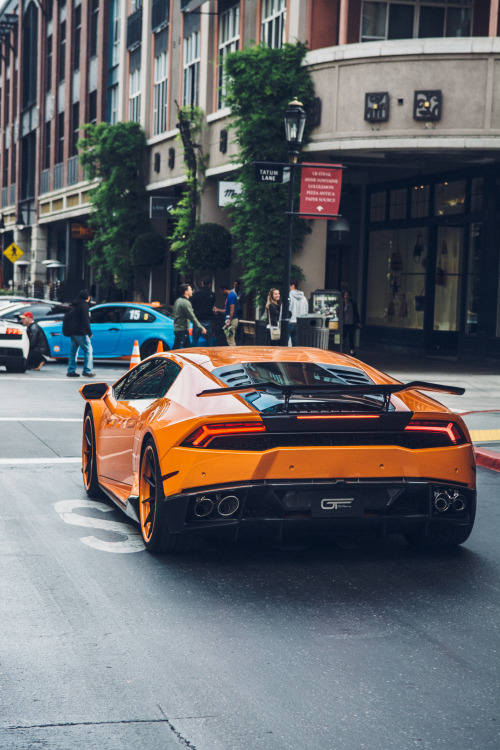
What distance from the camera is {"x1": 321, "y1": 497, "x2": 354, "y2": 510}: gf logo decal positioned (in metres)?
6.07

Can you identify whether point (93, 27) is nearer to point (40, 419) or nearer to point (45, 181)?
point (45, 181)

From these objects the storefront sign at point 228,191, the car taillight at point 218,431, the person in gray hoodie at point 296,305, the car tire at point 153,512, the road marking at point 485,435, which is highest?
the storefront sign at point 228,191

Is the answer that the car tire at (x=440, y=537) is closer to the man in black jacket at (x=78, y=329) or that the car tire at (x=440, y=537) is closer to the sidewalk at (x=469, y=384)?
the sidewalk at (x=469, y=384)

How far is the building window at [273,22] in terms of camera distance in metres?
24.8

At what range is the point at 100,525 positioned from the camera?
7508 mm

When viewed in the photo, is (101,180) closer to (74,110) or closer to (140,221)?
(140,221)

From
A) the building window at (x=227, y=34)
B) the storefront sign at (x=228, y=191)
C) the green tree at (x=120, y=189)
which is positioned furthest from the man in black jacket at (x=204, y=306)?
the green tree at (x=120, y=189)

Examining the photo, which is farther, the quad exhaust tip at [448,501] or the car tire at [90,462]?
the car tire at [90,462]

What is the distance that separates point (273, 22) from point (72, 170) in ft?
77.1

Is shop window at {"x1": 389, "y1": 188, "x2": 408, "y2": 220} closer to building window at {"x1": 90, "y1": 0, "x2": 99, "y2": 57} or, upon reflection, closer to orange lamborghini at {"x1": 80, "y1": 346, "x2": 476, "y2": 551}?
building window at {"x1": 90, "y1": 0, "x2": 99, "y2": 57}

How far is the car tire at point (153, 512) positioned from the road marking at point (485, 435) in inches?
246

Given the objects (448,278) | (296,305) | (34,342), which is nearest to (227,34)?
(448,278)

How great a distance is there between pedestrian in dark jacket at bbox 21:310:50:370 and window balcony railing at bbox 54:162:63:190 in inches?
1143

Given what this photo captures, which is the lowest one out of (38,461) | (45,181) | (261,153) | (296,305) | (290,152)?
(38,461)
